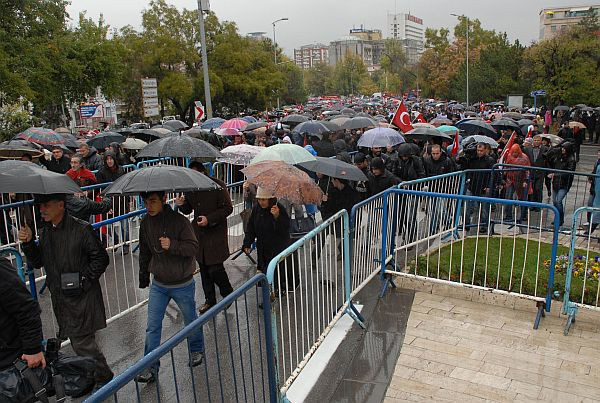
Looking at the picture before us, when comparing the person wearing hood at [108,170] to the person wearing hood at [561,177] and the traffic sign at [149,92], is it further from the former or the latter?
the traffic sign at [149,92]

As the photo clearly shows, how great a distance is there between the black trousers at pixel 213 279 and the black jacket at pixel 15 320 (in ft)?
8.57

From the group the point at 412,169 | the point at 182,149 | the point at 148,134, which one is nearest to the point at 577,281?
the point at 412,169

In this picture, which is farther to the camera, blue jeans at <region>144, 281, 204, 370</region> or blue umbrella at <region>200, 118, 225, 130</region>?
blue umbrella at <region>200, 118, 225, 130</region>

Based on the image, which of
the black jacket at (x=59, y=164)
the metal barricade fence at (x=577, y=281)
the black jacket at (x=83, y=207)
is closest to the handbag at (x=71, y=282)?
the black jacket at (x=83, y=207)

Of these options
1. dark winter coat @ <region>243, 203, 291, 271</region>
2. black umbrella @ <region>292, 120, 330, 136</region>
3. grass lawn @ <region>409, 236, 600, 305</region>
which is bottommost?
grass lawn @ <region>409, 236, 600, 305</region>

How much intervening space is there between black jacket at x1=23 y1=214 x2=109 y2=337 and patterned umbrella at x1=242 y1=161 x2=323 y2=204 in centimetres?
210

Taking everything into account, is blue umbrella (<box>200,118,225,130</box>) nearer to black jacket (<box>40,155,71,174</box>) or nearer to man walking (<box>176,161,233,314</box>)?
black jacket (<box>40,155,71,174</box>)

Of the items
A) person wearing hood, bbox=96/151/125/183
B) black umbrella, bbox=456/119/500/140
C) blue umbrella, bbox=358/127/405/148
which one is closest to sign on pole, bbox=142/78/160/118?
person wearing hood, bbox=96/151/125/183

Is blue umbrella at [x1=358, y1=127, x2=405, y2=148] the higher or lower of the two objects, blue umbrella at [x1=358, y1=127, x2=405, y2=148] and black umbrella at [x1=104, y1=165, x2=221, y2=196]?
the lower

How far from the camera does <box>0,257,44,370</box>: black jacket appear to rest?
3350 mm

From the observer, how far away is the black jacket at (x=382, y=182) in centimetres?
773

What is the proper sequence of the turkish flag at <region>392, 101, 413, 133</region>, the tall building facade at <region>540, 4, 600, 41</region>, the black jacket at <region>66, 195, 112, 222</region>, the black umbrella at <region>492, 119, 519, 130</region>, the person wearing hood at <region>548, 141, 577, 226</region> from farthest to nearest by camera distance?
the tall building facade at <region>540, 4, 600, 41</region>, the black umbrella at <region>492, 119, 519, 130</region>, the turkish flag at <region>392, 101, 413, 133</region>, the person wearing hood at <region>548, 141, 577, 226</region>, the black jacket at <region>66, 195, 112, 222</region>

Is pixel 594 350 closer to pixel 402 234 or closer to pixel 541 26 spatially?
pixel 402 234

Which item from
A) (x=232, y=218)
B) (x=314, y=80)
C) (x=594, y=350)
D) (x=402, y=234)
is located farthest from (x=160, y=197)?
(x=314, y=80)
